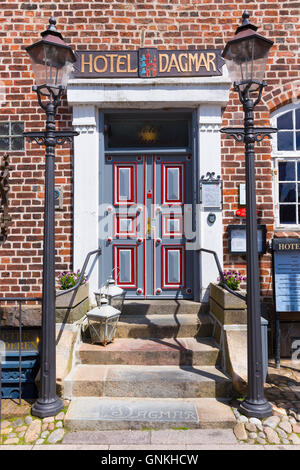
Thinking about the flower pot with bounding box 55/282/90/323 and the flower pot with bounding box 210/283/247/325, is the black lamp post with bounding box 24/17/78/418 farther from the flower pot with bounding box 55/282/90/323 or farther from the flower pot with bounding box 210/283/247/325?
the flower pot with bounding box 210/283/247/325

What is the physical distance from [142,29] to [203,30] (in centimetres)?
88

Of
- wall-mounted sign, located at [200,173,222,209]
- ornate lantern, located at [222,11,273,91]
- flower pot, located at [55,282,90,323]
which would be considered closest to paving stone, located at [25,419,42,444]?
flower pot, located at [55,282,90,323]

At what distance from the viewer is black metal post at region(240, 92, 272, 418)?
3297 mm

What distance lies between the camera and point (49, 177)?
3502 millimetres

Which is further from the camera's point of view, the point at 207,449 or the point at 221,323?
the point at 221,323

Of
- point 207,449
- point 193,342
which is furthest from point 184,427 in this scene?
point 193,342

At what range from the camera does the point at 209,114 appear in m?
5.04

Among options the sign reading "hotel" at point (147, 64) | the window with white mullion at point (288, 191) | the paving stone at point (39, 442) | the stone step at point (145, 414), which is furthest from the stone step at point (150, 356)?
the sign reading "hotel" at point (147, 64)

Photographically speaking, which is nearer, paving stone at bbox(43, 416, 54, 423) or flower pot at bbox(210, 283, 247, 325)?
paving stone at bbox(43, 416, 54, 423)

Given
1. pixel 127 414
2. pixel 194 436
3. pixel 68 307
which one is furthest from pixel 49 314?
pixel 194 436

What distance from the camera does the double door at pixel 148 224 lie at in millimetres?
5207

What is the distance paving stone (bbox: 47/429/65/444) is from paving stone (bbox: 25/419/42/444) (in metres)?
0.12

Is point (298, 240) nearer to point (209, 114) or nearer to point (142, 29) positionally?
point (209, 114)

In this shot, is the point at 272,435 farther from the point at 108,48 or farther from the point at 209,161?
the point at 108,48
